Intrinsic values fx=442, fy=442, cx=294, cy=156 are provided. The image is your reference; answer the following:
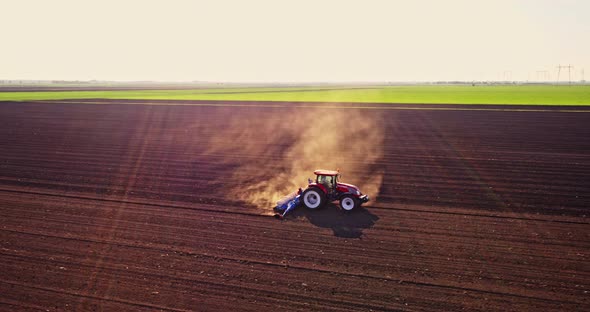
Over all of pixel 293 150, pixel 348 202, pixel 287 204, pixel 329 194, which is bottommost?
pixel 287 204

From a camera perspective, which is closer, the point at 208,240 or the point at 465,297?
the point at 465,297

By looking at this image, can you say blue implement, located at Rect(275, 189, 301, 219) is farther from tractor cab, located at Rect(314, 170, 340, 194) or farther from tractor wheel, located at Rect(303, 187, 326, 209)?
tractor cab, located at Rect(314, 170, 340, 194)

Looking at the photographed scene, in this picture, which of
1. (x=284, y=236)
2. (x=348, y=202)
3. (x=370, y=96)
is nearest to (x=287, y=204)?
(x=348, y=202)

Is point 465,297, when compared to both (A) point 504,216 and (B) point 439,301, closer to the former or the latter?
(B) point 439,301

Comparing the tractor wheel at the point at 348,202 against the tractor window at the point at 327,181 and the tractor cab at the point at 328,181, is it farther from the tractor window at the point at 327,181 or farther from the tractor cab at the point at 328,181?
the tractor window at the point at 327,181

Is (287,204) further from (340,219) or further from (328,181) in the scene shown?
(340,219)

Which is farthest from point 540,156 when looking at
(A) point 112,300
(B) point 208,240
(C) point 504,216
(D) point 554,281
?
(A) point 112,300

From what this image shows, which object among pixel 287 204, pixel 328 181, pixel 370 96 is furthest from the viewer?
pixel 370 96

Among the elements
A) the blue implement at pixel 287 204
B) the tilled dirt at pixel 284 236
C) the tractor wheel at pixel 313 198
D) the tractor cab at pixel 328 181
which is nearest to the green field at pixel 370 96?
the tilled dirt at pixel 284 236
